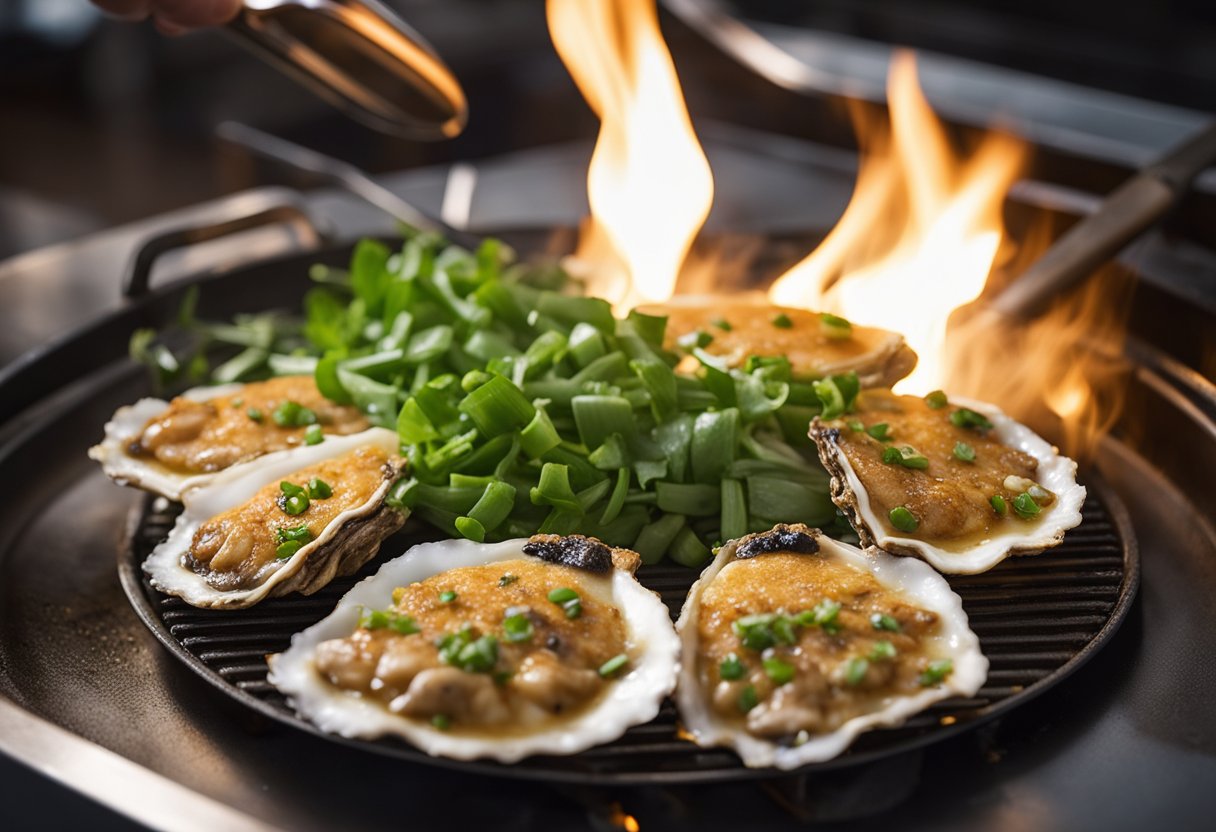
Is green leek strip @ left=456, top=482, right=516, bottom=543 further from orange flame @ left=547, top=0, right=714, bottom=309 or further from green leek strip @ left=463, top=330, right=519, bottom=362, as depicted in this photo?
orange flame @ left=547, top=0, right=714, bottom=309

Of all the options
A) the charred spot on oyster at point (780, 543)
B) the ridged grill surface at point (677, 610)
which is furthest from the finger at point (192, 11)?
the charred spot on oyster at point (780, 543)

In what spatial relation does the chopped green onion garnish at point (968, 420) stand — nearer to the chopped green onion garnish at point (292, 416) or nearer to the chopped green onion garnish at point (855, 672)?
the chopped green onion garnish at point (855, 672)

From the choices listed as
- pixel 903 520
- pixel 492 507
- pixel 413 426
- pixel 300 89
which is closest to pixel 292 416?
pixel 413 426

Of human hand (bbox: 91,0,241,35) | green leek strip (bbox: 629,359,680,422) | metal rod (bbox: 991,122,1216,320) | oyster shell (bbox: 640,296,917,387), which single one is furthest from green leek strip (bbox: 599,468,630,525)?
human hand (bbox: 91,0,241,35)

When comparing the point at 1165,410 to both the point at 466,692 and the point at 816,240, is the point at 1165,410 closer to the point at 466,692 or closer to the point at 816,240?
the point at 816,240

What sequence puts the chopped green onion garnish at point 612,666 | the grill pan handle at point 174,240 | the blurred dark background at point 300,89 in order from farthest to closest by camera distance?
the blurred dark background at point 300,89 < the grill pan handle at point 174,240 < the chopped green onion garnish at point 612,666
